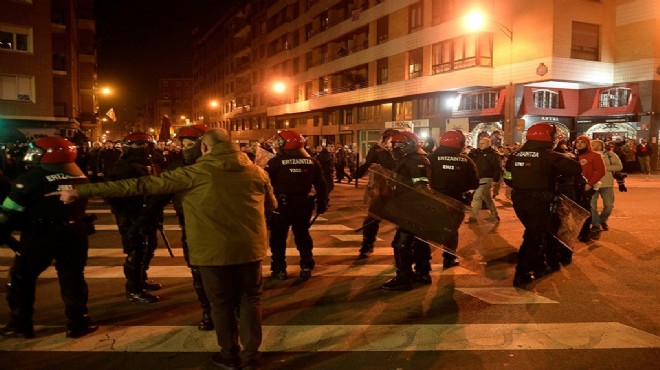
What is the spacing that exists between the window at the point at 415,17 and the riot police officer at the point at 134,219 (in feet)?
93.3

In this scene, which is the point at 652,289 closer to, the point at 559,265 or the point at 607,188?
the point at 559,265

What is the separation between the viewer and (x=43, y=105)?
3105cm

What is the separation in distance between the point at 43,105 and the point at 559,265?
31.6m

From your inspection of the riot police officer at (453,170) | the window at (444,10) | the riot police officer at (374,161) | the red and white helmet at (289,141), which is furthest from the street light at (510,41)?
the red and white helmet at (289,141)

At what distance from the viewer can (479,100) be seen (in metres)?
29.2

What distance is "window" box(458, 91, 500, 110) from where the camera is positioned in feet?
93.7

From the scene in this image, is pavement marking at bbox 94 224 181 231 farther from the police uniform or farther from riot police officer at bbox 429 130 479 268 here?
riot police officer at bbox 429 130 479 268

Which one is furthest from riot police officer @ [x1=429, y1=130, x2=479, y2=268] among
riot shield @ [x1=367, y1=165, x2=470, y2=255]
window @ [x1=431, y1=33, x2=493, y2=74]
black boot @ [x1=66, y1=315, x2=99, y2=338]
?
window @ [x1=431, y1=33, x2=493, y2=74]

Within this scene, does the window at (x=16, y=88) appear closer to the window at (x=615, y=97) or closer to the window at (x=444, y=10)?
the window at (x=444, y=10)

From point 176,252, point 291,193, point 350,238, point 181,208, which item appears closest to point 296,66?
point 350,238

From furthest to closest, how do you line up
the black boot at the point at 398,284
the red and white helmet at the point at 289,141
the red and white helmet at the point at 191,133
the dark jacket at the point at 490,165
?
the dark jacket at the point at 490,165 < the red and white helmet at the point at 289,141 < the black boot at the point at 398,284 < the red and white helmet at the point at 191,133

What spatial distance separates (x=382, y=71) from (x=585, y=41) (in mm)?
13365

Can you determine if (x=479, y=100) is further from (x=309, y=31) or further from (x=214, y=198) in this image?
(x=214, y=198)

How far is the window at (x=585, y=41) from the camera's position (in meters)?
26.3
